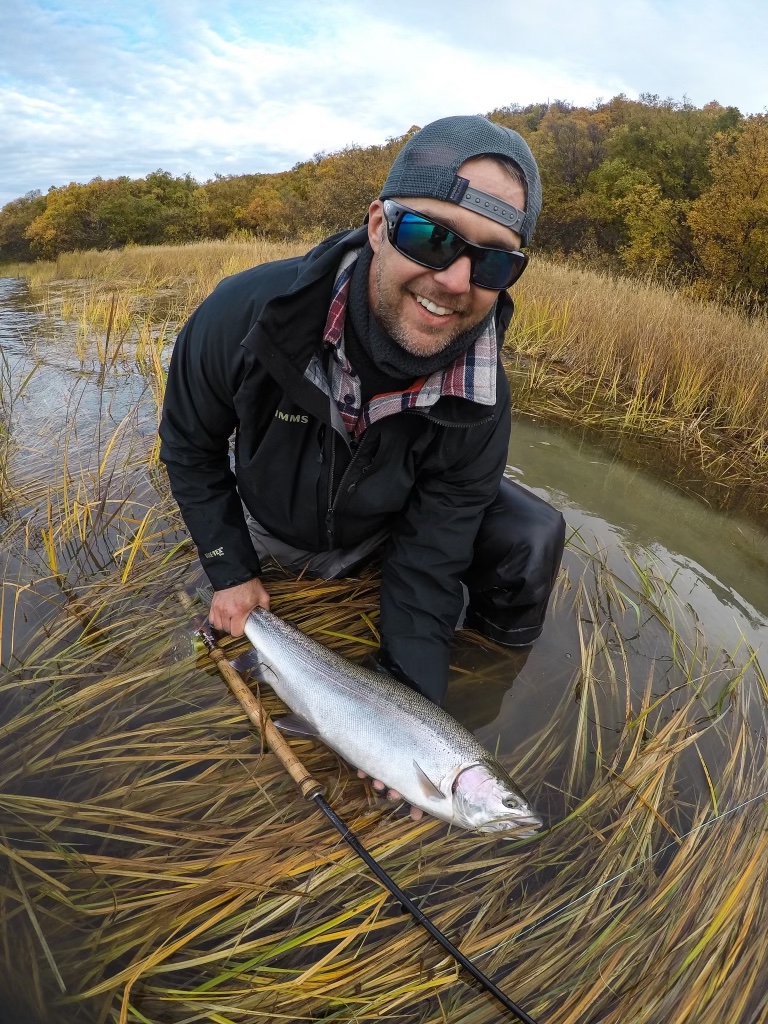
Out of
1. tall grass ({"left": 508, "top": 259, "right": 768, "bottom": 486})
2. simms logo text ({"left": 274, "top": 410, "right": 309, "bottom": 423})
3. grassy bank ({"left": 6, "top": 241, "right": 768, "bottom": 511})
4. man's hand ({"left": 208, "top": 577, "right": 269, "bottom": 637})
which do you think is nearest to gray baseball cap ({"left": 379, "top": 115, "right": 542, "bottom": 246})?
simms logo text ({"left": 274, "top": 410, "right": 309, "bottom": 423})

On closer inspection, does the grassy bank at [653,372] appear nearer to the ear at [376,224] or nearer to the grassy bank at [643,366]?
the grassy bank at [643,366]

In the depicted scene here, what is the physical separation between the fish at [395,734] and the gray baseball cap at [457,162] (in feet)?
6.02

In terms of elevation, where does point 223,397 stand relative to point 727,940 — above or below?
above

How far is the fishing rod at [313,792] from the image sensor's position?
5.66 ft

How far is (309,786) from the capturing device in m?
2.07

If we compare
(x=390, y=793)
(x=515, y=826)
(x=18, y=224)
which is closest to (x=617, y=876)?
(x=515, y=826)

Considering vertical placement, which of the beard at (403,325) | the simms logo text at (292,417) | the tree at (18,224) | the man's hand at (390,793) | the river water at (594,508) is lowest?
the man's hand at (390,793)

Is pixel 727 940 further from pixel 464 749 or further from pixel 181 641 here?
pixel 181 641

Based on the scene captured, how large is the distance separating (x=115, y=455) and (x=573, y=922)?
449 cm

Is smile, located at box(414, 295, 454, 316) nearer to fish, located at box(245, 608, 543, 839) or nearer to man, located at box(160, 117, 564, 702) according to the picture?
man, located at box(160, 117, 564, 702)

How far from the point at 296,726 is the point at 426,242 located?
1967 millimetres

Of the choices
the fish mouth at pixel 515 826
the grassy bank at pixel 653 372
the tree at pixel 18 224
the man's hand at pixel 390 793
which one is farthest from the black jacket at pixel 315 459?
the tree at pixel 18 224

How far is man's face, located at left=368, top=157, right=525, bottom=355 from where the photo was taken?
2.16 meters

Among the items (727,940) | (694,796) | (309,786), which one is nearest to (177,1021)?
(309,786)
